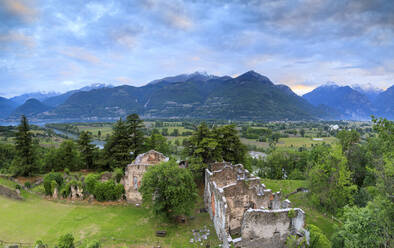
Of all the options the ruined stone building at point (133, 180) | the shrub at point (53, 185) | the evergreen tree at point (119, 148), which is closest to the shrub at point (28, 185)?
the shrub at point (53, 185)

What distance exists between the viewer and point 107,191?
26.9m

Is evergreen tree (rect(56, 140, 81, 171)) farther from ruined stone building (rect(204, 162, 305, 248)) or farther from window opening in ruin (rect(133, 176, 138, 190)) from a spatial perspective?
ruined stone building (rect(204, 162, 305, 248))

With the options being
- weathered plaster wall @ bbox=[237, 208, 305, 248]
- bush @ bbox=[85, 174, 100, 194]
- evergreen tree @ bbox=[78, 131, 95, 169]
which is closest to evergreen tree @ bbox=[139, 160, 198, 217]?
weathered plaster wall @ bbox=[237, 208, 305, 248]

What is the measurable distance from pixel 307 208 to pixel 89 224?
28854mm

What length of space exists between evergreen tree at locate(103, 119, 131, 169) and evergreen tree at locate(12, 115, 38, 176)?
12301mm

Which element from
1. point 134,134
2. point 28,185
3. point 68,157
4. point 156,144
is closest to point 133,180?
point 134,134

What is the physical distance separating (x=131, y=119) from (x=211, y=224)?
25.4 m

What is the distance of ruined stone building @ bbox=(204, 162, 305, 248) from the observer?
15398 millimetres

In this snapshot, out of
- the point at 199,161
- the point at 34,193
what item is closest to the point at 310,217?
the point at 199,161

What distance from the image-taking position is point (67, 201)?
88.9 feet

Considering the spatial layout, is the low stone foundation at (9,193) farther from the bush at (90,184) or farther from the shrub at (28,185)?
the bush at (90,184)

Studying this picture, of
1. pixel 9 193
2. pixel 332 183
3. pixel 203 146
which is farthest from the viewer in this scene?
pixel 203 146

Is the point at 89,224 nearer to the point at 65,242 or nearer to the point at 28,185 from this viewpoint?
the point at 65,242

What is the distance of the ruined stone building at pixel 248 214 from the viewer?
1540cm
